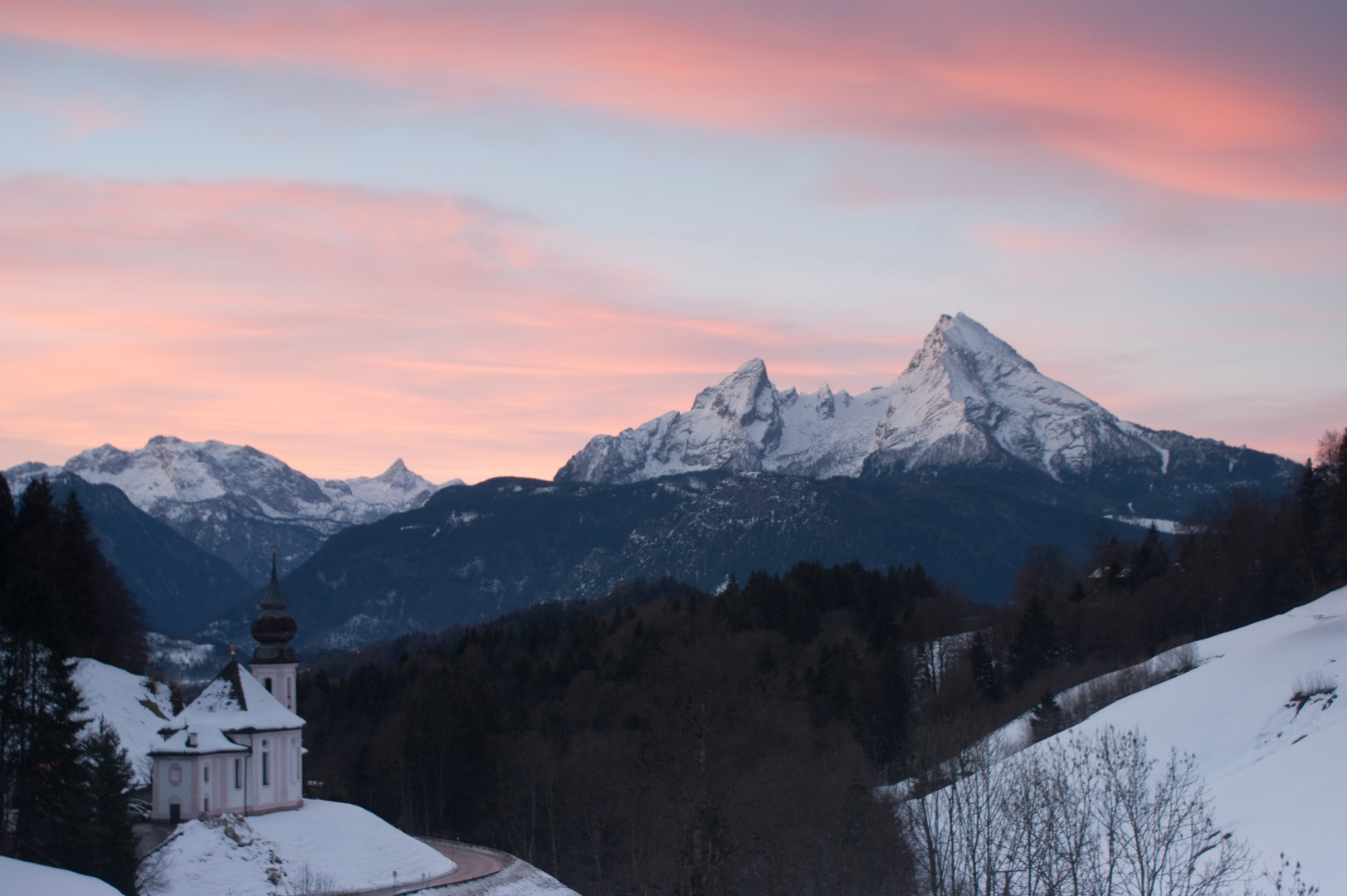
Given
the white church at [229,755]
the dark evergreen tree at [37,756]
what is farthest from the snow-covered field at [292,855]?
the dark evergreen tree at [37,756]

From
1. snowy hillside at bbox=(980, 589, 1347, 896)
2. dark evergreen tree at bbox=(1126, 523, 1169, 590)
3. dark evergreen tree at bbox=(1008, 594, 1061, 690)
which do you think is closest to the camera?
snowy hillside at bbox=(980, 589, 1347, 896)

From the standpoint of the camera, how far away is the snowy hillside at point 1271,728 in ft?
170

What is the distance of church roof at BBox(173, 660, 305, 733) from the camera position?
7775 centimetres

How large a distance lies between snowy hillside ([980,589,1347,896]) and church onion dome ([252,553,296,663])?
4686 cm

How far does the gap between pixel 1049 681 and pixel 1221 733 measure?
123ft

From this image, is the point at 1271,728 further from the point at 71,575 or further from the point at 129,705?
the point at 71,575

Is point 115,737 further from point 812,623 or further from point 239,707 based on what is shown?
point 812,623

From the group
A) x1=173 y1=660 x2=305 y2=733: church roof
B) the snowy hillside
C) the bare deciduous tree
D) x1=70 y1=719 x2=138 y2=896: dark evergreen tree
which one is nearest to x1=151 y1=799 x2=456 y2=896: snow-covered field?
x1=173 y1=660 x2=305 y2=733: church roof

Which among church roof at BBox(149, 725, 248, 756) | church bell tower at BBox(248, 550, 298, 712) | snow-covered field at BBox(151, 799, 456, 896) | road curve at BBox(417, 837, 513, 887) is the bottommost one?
road curve at BBox(417, 837, 513, 887)

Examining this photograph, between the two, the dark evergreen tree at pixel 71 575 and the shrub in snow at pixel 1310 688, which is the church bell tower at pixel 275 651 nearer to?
the dark evergreen tree at pixel 71 575

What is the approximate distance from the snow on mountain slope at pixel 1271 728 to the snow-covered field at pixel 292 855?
3775 cm

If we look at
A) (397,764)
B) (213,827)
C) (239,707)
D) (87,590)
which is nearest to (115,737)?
(213,827)

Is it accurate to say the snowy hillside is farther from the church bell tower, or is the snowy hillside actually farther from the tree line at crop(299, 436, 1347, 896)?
the church bell tower

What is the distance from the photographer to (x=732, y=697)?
333ft
